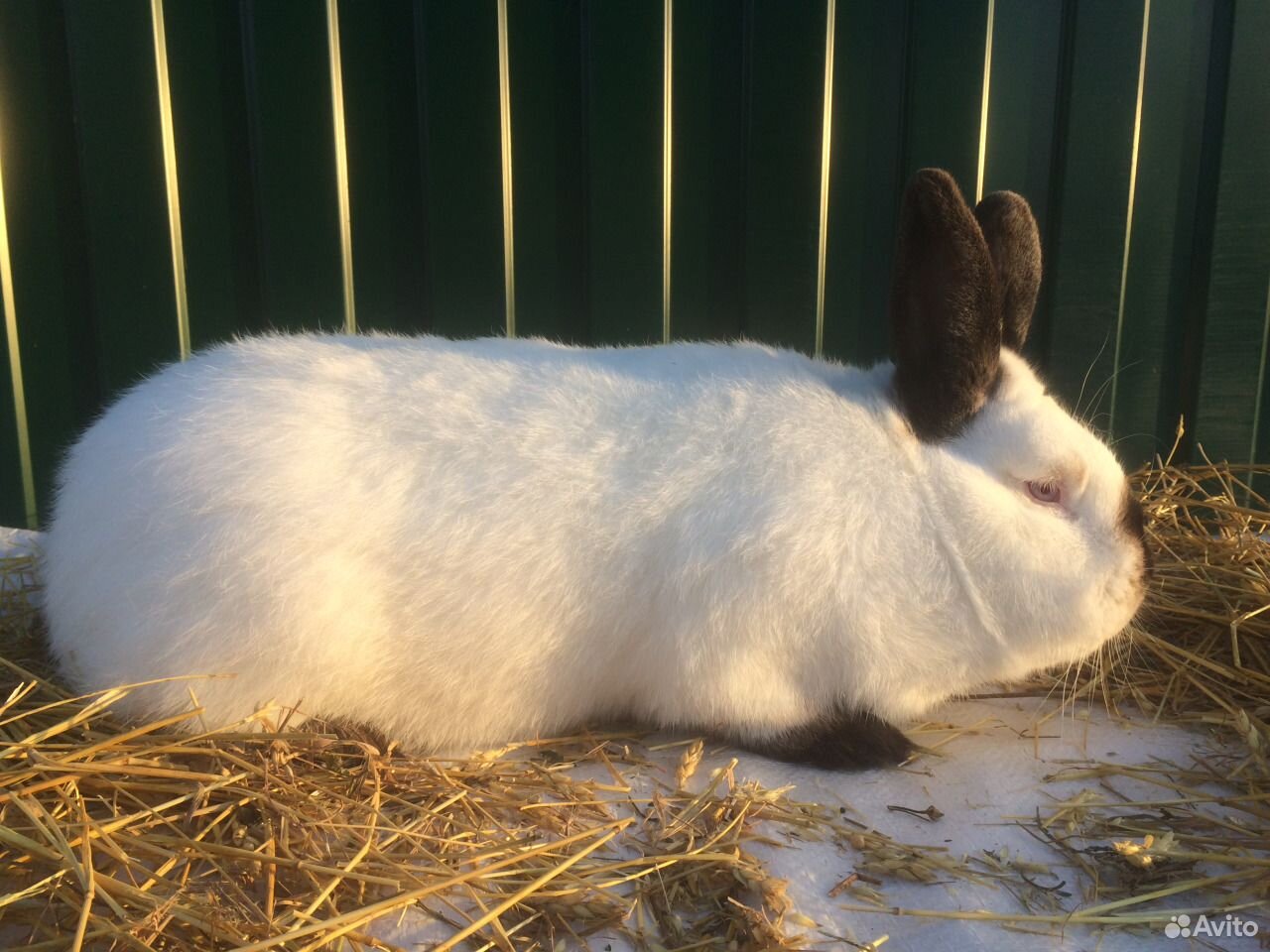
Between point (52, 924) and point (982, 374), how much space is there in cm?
196

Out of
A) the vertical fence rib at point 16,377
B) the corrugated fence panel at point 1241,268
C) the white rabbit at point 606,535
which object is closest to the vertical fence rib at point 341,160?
the vertical fence rib at point 16,377

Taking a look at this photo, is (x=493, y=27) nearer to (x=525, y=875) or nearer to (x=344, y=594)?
(x=344, y=594)

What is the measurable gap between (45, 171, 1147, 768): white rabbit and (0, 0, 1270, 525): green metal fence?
138 centimetres

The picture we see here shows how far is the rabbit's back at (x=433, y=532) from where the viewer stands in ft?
6.23

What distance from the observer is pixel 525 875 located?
64.9 inches

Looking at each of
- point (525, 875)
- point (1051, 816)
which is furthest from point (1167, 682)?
point (525, 875)

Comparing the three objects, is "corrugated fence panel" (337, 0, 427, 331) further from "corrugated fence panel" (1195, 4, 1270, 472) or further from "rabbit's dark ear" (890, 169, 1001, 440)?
"corrugated fence panel" (1195, 4, 1270, 472)

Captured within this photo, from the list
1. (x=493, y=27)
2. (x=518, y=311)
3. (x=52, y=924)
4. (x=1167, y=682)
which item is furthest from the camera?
(x=518, y=311)

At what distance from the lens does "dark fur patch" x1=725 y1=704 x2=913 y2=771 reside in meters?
2.13

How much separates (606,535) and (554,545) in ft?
0.36

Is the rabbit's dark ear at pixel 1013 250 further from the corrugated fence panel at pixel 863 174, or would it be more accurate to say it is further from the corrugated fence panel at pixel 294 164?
the corrugated fence panel at pixel 294 164

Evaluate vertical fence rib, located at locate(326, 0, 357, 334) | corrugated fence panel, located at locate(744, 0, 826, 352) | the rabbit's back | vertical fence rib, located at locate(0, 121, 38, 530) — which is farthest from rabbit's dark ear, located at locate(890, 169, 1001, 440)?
vertical fence rib, located at locate(0, 121, 38, 530)

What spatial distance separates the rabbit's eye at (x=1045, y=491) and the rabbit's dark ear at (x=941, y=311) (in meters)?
0.21

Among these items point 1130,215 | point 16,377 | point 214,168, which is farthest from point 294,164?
point 1130,215
